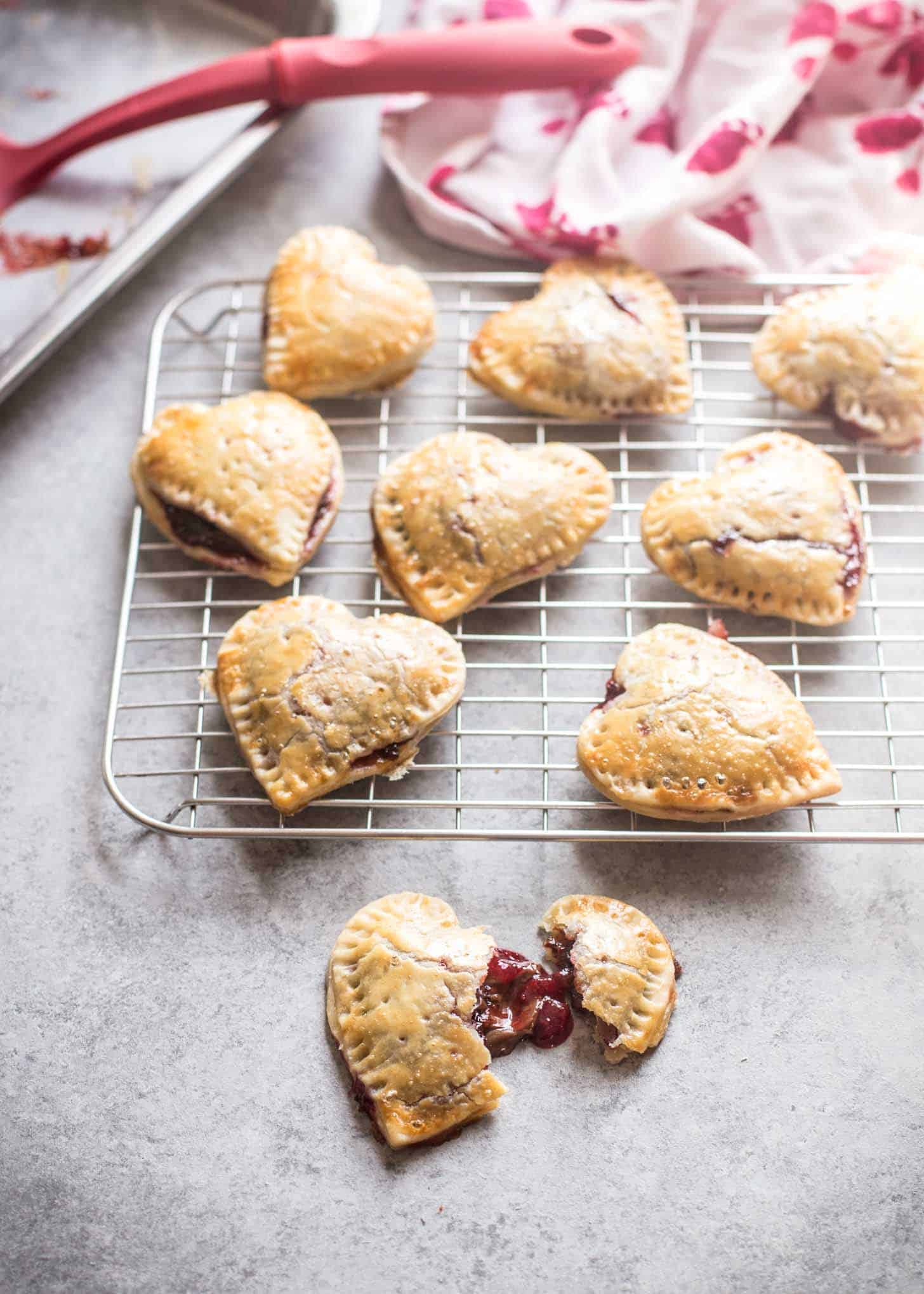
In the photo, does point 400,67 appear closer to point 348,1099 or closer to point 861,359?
point 861,359

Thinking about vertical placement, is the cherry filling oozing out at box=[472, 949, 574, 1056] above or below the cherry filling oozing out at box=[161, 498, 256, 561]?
below

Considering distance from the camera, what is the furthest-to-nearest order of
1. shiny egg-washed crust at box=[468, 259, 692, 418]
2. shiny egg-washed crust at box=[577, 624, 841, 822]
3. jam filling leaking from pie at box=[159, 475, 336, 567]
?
shiny egg-washed crust at box=[468, 259, 692, 418] < jam filling leaking from pie at box=[159, 475, 336, 567] < shiny egg-washed crust at box=[577, 624, 841, 822]

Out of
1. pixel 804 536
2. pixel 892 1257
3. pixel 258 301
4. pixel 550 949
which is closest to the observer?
pixel 892 1257

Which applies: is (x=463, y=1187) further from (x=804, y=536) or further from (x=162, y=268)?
(x=162, y=268)

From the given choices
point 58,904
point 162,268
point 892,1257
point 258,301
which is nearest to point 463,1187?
point 892,1257

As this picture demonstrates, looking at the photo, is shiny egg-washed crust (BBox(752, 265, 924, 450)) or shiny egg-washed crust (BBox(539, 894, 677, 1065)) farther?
shiny egg-washed crust (BBox(752, 265, 924, 450))

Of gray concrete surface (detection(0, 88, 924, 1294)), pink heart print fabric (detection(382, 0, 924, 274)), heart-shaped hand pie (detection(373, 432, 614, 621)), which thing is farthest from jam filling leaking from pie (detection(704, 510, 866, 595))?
pink heart print fabric (detection(382, 0, 924, 274))

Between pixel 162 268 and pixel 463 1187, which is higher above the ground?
pixel 162 268

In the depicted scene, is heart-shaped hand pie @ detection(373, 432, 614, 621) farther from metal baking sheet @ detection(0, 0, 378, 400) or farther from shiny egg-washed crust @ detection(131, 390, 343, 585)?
metal baking sheet @ detection(0, 0, 378, 400)
